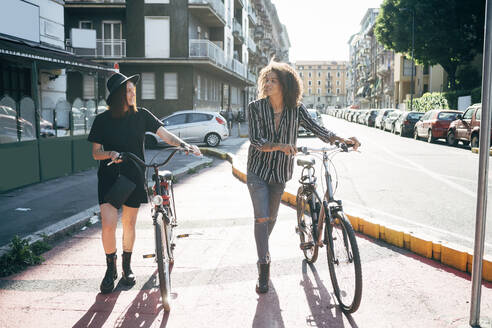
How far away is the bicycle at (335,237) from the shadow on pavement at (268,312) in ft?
1.57

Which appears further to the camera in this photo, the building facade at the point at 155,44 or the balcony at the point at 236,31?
the balcony at the point at 236,31

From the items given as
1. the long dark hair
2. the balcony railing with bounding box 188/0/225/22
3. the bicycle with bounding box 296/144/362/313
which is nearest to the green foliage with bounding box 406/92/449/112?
the balcony railing with bounding box 188/0/225/22

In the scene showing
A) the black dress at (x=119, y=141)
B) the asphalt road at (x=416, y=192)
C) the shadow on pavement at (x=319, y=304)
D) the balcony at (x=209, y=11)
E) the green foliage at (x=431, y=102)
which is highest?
the balcony at (x=209, y=11)

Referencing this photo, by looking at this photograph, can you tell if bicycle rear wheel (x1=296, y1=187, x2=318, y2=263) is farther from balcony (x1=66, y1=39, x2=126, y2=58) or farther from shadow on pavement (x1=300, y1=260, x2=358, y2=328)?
balcony (x1=66, y1=39, x2=126, y2=58)

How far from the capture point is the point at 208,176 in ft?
37.3

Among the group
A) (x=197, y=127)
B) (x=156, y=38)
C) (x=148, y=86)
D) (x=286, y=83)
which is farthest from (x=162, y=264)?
(x=148, y=86)

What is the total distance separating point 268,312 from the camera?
363 cm

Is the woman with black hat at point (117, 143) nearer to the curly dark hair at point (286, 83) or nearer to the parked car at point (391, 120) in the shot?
the curly dark hair at point (286, 83)

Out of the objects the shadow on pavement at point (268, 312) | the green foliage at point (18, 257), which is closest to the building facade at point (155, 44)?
the green foliage at point (18, 257)

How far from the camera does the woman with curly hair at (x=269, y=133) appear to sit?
4.01 meters

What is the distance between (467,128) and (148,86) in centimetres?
1879

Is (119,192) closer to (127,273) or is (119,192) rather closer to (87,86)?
(127,273)

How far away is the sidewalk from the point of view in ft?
11.5

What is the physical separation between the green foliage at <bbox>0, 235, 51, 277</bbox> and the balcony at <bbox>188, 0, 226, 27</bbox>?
25.9m
